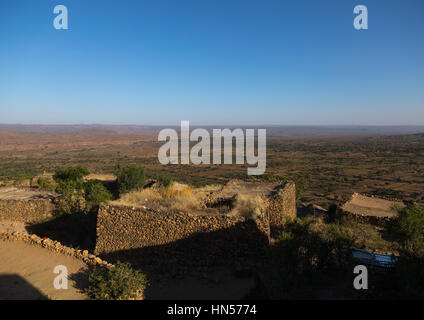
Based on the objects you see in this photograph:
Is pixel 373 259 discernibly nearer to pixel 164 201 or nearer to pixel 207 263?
pixel 207 263

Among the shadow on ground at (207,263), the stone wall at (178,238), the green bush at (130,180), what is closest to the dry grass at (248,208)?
the stone wall at (178,238)

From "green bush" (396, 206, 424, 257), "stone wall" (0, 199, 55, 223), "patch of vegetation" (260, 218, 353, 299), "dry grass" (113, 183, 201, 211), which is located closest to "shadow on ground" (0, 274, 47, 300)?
"dry grass" (113, 183, 201, 211)

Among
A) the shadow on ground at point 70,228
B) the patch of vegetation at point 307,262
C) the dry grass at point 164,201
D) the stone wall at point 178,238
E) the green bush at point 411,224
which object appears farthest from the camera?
the shadow on ground at point 70,228

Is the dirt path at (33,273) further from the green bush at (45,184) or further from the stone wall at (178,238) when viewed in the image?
the green bush at (45,184)

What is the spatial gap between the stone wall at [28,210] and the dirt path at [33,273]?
3.47 metres

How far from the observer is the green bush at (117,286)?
6.16 meters

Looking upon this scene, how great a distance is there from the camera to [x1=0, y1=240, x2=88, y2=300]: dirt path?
6.46m

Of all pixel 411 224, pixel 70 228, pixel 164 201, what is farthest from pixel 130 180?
pixel 411 224

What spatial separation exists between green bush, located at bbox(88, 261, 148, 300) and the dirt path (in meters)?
0.35

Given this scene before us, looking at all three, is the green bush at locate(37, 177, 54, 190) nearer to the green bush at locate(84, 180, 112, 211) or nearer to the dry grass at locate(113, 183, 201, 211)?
the green bush at locate(84, 180, 112, 211)

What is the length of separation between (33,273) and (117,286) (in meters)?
3.19

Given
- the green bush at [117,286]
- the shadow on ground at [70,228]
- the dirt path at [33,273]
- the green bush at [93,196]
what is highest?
the green bush at [93,196]

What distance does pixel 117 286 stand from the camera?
6.22m
